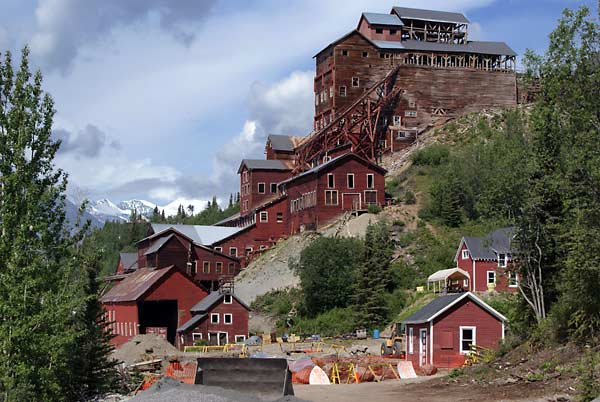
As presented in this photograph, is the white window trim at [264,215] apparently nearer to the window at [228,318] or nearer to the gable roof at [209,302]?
the gable roof at [209,302]

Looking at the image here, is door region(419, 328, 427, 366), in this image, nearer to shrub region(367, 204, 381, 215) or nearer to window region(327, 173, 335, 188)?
shrub region(367, 204, 381, 215)

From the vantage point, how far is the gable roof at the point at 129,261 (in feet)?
322

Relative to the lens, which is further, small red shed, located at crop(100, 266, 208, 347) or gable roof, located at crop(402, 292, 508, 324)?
small red shed, located at crop(100, 266, 208, 347)

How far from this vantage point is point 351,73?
9900cm

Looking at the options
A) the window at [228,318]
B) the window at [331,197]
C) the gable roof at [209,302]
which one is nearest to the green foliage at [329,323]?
the gable roof at [209,302]

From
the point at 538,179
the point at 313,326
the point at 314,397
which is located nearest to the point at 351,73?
the point at 313,326

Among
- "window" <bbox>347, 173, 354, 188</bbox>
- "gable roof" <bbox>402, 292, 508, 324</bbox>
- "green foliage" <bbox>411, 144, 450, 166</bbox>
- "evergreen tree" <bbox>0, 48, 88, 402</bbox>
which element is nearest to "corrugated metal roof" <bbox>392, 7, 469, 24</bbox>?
"green foliage" <bbox>411, 144, 450, 166</bbox>

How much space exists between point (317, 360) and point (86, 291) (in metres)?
15.3

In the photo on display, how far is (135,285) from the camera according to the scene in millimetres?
83000

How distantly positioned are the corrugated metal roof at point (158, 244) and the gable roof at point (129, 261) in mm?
8233

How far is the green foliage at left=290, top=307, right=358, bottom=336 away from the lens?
67.6 meters

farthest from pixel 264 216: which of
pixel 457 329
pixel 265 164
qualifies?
pixel 457 329

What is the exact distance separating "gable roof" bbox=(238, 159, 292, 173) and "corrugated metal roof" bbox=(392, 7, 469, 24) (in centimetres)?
2211

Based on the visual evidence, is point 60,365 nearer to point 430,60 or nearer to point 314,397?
point 314,397
